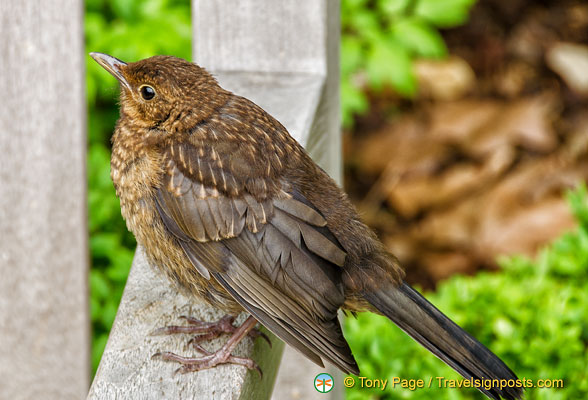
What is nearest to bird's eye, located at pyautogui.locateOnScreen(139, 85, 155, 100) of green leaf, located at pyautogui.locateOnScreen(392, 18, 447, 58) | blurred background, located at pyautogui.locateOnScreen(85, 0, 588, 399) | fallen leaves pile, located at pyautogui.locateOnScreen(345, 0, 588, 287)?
blurred background, located at pyautogui.locateOnScreen(85, 0, 588, 399)

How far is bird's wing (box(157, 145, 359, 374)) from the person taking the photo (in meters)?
2.13

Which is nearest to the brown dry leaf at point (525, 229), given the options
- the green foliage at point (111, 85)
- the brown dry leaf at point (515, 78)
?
the brown dry leaf at point (515, 78)

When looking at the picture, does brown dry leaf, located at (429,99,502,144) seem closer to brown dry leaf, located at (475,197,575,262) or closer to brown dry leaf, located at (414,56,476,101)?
brown dry leaf, located at (414,56,476,101)

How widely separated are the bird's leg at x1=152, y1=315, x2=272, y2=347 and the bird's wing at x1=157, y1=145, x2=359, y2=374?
12 cm

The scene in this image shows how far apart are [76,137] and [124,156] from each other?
734 mm

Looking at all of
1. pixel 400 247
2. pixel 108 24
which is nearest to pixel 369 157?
pixel 400 247

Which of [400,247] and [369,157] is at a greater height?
[369,157]

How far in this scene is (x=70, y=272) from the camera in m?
3.29

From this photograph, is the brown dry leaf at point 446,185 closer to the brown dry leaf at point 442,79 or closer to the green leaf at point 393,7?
the brown dry leaf at point 442,79

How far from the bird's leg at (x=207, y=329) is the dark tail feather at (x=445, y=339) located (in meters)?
0.30

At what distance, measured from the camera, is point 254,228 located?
88.9 inches

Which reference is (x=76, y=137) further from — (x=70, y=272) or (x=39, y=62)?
(x=70, y=272)

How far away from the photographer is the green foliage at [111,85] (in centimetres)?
425

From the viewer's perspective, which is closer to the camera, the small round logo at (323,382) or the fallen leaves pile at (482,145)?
the small round logo at (323,382)
